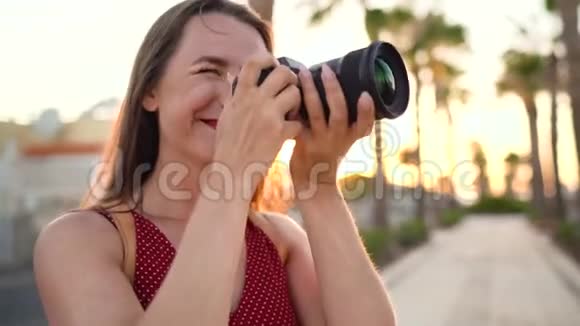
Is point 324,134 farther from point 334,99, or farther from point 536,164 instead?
point 536,164

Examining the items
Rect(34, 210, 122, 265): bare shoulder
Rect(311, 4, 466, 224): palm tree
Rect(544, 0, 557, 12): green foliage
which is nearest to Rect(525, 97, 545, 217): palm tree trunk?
Rect(311, 4, 466, 224): palm tree

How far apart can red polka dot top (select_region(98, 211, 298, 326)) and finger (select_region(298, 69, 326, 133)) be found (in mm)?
184

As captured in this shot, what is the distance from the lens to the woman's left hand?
3.12 feet

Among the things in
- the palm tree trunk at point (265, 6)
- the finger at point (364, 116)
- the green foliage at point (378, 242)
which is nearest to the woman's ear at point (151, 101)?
the finger at point (364, 116)

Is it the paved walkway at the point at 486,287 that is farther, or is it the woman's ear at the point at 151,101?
the paved walkway at the point at 486,287

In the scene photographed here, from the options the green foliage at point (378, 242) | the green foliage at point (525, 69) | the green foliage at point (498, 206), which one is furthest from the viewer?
the green foliage at point (498, 206)

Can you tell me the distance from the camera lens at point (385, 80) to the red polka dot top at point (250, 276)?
241 millimetres

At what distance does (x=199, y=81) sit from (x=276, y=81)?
11cm

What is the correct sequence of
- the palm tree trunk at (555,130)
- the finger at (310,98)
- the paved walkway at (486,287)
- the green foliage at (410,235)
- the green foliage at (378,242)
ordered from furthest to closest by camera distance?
the palm tree trunk at (555,130) < the green foliage at (410,235) < the green foliage at (378,242) < the paved walkway at (486,287) < the finger at (310,98)

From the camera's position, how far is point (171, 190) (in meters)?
1.03

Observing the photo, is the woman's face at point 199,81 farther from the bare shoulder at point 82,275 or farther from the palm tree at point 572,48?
the palm tree at point 572,48

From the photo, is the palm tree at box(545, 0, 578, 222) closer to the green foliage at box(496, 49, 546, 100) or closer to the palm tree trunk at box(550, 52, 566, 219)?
the palm tree trunk at box(550, 52, 566, 219)

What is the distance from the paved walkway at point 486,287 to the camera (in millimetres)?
7734

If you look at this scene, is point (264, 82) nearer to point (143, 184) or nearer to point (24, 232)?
point (143, 184)
